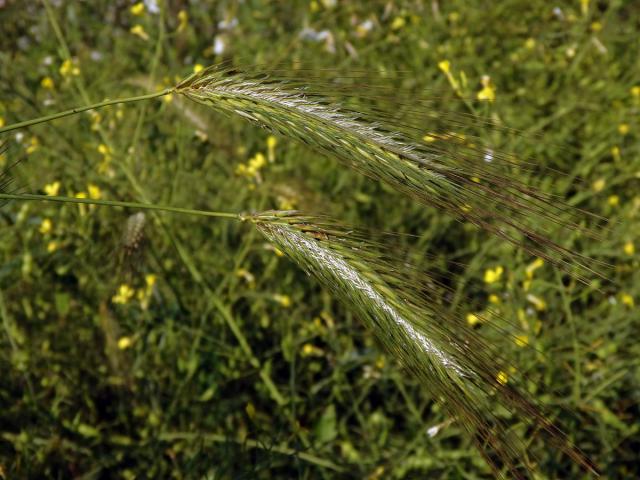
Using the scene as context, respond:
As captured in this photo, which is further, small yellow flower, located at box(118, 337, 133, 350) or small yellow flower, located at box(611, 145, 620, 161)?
small yellow flower, located at box(611, 145, 620, 161)

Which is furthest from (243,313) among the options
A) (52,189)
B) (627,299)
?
(627,299)

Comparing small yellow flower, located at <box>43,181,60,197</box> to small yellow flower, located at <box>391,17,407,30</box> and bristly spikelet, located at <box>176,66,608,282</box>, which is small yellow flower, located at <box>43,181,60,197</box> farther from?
small yellow flower, located at <box>391,17,407,30</box>

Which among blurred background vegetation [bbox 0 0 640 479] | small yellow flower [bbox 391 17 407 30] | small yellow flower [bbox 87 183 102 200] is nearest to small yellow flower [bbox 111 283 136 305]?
blurred background vegetation [bbox 0 0 640 479]

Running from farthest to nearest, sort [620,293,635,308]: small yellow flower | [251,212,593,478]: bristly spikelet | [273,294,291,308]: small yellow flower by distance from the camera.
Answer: [273,294,291,308]: small yellow flower, [620,293,635,308]: small yellow flower, [251,212,593,478]: bristly spikelet

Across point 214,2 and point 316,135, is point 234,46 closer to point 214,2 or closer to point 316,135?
point 214,2

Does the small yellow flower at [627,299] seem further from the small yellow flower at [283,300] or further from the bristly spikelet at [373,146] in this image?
the bristly spikelet at [373,146]
